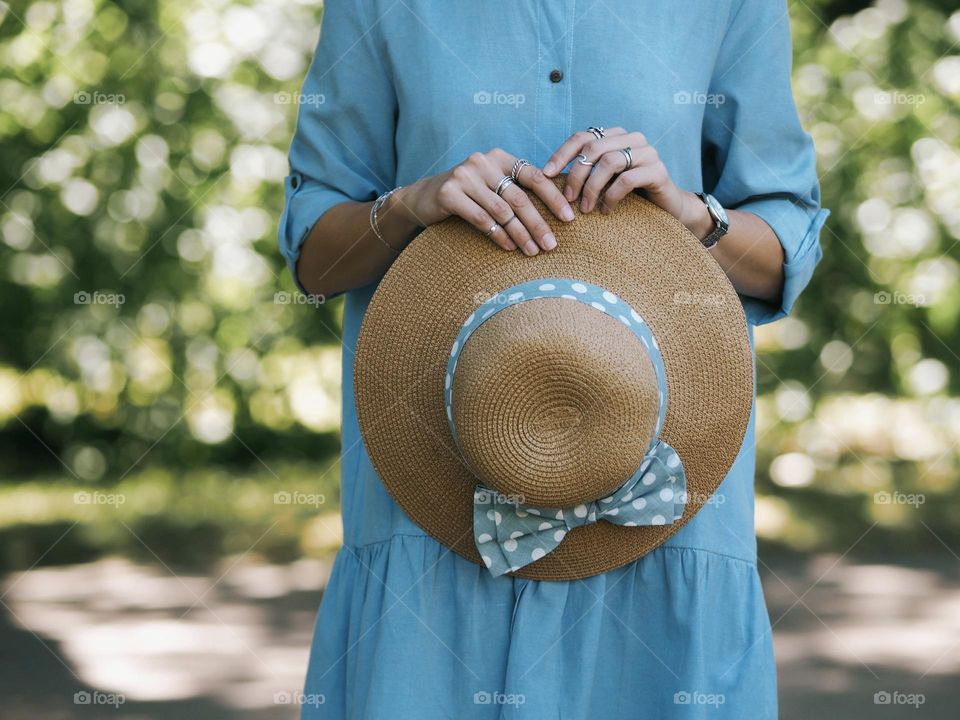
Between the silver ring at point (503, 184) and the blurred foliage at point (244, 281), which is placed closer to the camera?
the silver ring at point (503, 184)

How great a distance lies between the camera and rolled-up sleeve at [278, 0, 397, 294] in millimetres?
1580

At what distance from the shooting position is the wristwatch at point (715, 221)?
4.82 ft

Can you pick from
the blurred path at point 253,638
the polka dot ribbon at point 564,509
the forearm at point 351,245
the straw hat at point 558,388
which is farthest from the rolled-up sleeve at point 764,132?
the blurred path at point 253,638

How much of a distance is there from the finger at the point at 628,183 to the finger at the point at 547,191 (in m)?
0.04

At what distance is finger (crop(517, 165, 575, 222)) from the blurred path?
262cm

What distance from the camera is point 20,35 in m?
5.82

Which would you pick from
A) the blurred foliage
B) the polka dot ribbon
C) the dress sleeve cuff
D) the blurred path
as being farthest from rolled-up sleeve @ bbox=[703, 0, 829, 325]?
the blurred foliage

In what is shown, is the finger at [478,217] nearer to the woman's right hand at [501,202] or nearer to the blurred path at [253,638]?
the woman's right hand at [501,202]

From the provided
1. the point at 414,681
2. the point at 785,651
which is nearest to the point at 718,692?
the point at 414,681

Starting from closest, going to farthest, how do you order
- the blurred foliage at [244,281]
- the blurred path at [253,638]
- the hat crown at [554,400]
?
1. the hat crown at [554,400]
2. the blurred path at [253,638]
3. the blurred foliage at [244,281]

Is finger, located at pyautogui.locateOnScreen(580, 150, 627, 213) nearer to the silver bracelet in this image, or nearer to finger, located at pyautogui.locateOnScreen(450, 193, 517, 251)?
finger, located at pyautogui.locateOnScreen(450, 193, 517, 251)

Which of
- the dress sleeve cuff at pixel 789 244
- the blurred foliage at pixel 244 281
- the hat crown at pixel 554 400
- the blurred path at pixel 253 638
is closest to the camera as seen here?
the hat crown at pixel 554 400

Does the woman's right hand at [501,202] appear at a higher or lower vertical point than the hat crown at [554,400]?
higher

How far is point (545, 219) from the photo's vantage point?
137 centimetres
